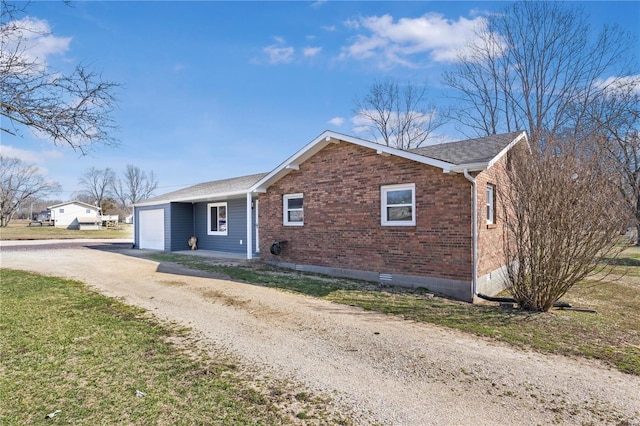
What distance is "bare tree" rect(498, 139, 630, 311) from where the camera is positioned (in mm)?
6375

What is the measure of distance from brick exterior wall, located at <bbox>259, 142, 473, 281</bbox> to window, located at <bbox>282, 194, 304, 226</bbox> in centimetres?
17

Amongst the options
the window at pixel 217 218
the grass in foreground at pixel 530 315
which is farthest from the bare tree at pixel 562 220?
the window at pixel 217 218

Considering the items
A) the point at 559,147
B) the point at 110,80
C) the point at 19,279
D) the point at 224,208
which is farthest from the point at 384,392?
the point at 224,208

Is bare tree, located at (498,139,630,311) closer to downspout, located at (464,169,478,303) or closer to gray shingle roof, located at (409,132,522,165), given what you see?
downspout, located at (464,169,478,303)

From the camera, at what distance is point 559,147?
6.91 meters

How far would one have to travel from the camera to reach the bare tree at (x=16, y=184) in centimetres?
5019

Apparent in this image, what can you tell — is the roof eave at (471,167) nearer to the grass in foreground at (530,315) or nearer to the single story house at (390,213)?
the single story house at (390,213)

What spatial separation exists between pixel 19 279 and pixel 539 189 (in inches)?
522

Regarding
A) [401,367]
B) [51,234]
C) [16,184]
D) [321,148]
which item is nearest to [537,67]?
[321,148]

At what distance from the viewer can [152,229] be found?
19.4 meters

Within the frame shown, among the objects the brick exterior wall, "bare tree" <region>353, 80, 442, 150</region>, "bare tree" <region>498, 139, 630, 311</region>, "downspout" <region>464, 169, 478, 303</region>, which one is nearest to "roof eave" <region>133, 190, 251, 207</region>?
the brick exterior wall

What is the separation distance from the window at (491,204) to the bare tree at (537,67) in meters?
13.5

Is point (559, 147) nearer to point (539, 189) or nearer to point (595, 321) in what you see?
point (539, 189)

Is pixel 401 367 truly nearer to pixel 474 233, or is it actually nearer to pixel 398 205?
pixel 474 233
